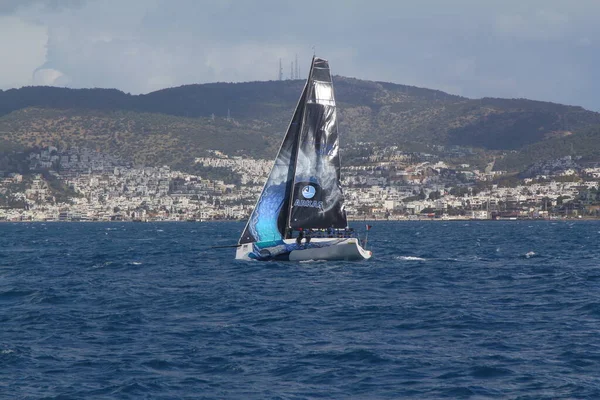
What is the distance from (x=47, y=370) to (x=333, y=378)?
22.3 feet

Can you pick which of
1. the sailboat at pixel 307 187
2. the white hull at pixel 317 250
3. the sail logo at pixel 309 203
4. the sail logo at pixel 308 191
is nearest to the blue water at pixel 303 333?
the white hull at pixel 317 250

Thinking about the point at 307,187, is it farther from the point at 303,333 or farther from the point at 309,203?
the point at 303,333

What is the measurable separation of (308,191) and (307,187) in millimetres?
223

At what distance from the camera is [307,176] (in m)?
55.6

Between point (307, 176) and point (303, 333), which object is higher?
point (307, 176)

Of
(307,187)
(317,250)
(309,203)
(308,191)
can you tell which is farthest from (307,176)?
(317,250)

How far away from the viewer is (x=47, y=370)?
2536 cm

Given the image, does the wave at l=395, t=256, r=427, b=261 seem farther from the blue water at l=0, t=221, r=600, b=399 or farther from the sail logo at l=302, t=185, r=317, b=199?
the sail logo at l=302, t=185, r=317, b=199

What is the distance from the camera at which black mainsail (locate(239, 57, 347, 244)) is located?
55.4 m

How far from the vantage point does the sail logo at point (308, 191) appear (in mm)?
55312

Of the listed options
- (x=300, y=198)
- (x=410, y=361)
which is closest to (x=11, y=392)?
(x=410, y=361)

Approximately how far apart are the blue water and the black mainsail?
11.8 ft

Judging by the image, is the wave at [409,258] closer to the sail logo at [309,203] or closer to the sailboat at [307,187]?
the sailboat at [307,187]

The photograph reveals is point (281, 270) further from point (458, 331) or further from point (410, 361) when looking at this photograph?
point (410, 361)
